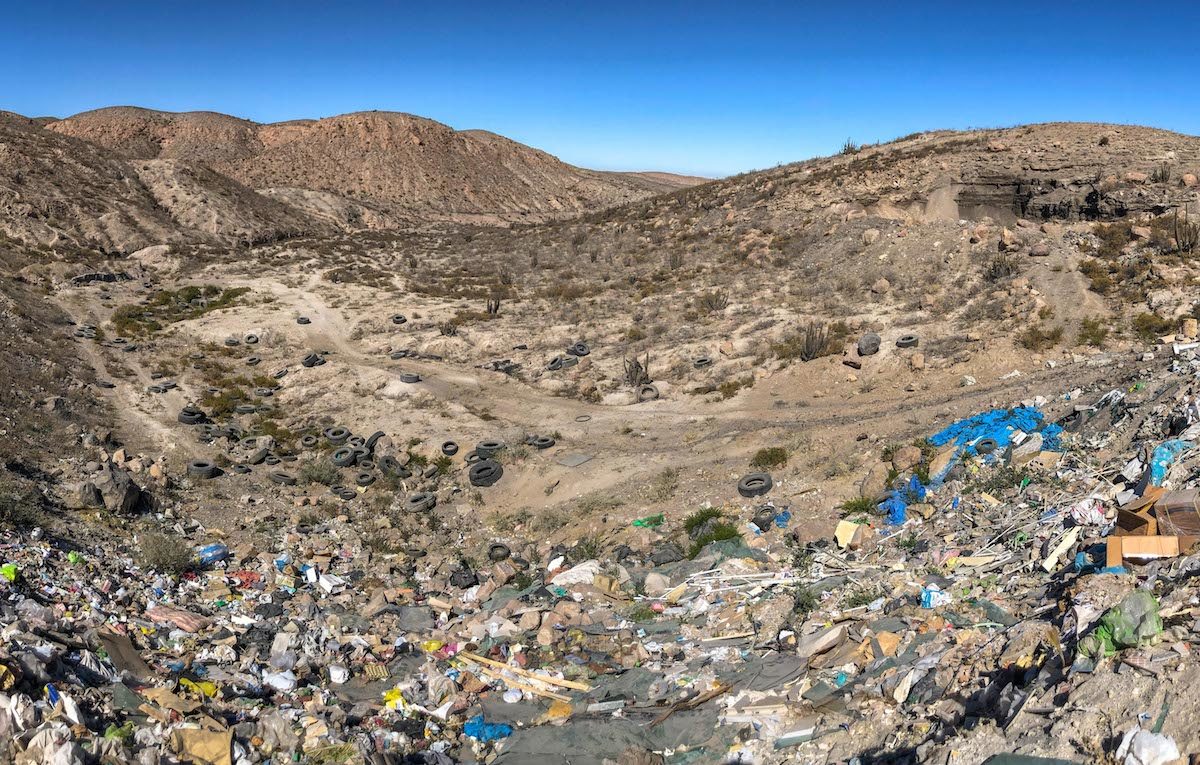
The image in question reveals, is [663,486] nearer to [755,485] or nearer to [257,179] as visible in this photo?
[755,485]

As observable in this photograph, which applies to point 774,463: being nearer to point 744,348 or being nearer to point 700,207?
point 744,348

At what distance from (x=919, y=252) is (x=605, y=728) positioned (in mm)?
24375

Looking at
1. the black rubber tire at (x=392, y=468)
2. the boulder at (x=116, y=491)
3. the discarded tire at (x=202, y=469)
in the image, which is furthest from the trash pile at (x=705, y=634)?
the black rubber tire at (x=392, y=468)

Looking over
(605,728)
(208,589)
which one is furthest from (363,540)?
(605,728)

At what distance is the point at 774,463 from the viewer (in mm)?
15562

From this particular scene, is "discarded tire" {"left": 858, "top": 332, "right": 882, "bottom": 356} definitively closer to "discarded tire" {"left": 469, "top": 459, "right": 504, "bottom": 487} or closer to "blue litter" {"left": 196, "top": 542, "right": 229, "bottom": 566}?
A: "discarded tire" {"left": 469, "top": 459, "right": 504, "bottom": 487}

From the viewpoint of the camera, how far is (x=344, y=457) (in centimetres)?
1784

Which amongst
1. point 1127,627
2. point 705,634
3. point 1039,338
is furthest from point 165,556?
point 1039,338

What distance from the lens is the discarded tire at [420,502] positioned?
15906 mm

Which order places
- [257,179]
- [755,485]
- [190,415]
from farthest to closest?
[257,179] < [190,415] < [755,485]

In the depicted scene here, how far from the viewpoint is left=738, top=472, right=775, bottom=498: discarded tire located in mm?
14555

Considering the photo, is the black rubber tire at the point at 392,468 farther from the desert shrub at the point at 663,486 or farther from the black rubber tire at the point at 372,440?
the desert shrub at the point at 663,486

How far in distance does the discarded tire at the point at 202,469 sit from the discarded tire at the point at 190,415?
11.2 ft

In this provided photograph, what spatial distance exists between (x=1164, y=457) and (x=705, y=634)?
691 centimetres
